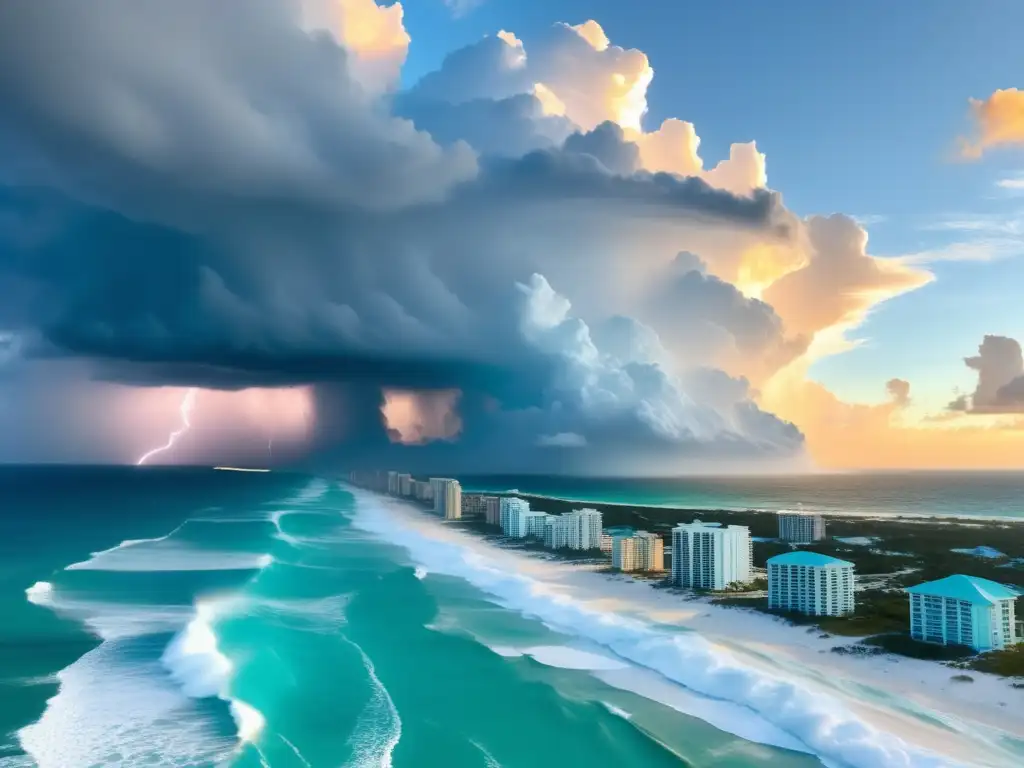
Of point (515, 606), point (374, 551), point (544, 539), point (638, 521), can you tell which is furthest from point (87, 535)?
point (638, 521)

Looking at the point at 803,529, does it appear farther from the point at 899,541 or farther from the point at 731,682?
the point at 731,682

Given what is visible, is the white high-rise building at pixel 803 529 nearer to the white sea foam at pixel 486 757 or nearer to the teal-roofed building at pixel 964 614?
the teal-roofed building at pixel 964 614

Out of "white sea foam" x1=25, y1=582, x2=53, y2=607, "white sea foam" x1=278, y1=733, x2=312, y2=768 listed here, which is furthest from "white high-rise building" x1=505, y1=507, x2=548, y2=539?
"white sea foam" x1=278, y1=733, x2=312, y2=768

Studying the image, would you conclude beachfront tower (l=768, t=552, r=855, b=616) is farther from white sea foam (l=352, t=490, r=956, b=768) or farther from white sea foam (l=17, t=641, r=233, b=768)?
white sea foam (l=17, t=641, r=233, b=768)

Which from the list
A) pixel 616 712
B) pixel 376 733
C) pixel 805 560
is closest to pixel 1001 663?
pixel 805 560

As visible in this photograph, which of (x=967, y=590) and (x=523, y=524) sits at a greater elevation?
(x=967, y=590)

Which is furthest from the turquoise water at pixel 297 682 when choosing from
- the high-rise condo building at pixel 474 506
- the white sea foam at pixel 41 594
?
the high-rise condo building at pixel 474 506
